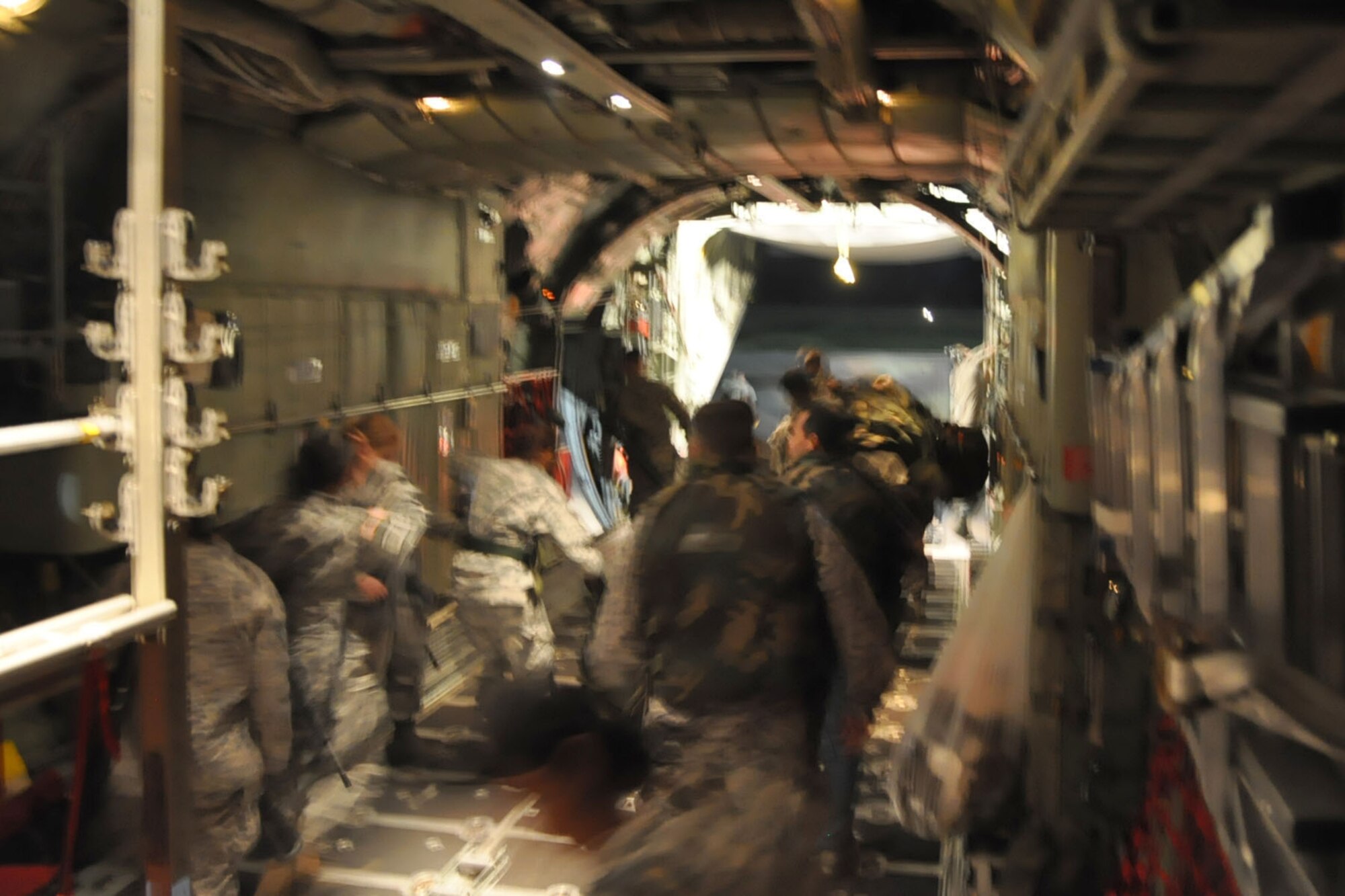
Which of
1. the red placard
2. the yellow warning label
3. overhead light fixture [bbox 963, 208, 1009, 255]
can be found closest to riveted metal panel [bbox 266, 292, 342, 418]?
the yellow warning label

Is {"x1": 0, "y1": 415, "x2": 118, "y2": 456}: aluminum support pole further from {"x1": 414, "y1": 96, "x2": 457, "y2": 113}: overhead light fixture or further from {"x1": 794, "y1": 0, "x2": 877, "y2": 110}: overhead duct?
{"x1": 414, "y1": 96, "x2": 457, "y2": 113}: overhead light fixture

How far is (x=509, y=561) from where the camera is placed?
573 cm

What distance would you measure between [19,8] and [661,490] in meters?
3.07

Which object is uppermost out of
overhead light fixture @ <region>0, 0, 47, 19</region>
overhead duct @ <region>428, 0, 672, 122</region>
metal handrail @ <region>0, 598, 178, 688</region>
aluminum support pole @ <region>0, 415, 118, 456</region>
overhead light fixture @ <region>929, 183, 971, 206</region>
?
overhead light fixture @ <region>929, 183, 971, 206</region>

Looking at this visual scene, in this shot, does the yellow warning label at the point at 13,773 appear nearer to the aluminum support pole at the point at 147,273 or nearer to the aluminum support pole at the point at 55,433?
the aluminum support pole at the point at 147,273

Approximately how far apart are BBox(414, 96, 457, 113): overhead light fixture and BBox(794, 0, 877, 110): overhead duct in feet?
6.01

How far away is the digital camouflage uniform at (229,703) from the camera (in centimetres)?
374

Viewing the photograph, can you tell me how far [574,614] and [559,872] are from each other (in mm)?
4085

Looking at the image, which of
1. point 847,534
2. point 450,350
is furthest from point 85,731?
point 450,350

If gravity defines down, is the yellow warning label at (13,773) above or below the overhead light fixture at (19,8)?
below

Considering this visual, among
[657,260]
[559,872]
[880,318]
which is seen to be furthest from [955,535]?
[559,872]

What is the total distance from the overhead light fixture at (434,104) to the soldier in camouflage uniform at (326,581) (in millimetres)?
1785

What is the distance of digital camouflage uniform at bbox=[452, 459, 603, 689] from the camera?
5.70m

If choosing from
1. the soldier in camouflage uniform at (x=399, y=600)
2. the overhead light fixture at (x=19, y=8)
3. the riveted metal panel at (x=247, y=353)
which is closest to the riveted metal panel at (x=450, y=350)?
the soldier in camouflage uniform at (x=399, y=600)
